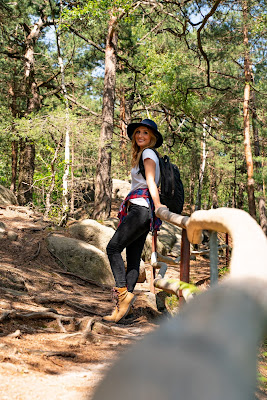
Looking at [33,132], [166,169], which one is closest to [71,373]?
[166,169]

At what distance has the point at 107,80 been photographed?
13.0m

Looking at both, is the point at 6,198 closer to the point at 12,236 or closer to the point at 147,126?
the point at 12,236

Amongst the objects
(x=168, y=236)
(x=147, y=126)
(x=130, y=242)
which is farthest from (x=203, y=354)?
(x=168, y=236)

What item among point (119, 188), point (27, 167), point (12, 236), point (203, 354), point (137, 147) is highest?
point (27, 167)

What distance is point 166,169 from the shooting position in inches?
153

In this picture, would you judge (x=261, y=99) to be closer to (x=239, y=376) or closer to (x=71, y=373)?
(x=71, y=373)

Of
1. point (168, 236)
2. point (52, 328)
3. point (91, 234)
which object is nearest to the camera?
point (52, 328)

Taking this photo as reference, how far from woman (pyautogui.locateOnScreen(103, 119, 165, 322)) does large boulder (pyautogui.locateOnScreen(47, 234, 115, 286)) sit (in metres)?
3.25

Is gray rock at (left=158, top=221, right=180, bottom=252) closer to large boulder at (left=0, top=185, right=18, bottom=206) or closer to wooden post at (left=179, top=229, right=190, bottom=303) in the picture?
large boulder at (left=0, top=185, right=18, bottom=206)

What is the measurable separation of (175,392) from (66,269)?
7214 millimetres

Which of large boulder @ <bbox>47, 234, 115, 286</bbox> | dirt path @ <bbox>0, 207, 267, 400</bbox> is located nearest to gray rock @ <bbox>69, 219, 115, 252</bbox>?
large boulder @ <bbox>47, 234, 115, 286</bbox>

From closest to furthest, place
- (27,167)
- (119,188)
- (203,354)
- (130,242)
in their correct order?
(203,354)
(130,242)
(27,167)
(119,188)

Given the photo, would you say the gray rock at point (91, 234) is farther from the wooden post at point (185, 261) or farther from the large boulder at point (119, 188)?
the large boulder at point (119, 188)

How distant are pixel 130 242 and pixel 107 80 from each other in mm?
10045
